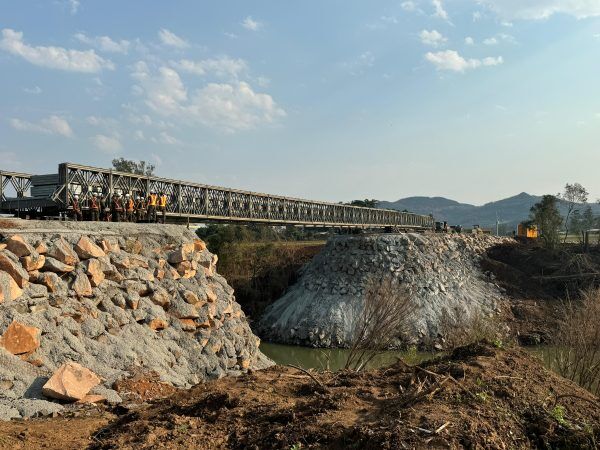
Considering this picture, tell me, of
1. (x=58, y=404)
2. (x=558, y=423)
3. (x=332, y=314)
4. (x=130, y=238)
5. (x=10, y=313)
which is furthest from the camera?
(x=332, y=314)

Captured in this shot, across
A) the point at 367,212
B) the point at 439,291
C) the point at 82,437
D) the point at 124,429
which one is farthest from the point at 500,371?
the point at 367,212

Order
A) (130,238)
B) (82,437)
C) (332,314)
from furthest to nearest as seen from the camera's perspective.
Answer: (332,314) < (130,238) < (82,437)

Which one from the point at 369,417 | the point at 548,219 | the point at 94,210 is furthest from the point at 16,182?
the point at 548,219

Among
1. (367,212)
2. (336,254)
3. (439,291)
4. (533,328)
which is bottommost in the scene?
(533,328)

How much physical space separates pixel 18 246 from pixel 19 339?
2.35m

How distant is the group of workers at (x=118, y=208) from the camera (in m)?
15.6

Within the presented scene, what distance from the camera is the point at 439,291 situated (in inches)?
1251

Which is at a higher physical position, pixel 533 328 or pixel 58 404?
pixel 58 404

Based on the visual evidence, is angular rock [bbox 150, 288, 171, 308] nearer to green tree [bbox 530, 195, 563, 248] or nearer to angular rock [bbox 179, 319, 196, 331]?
angular rock [bbox 179, 319, 196, 331]

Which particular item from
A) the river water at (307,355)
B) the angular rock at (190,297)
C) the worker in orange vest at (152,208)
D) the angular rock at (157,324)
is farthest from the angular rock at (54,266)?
the river water at (307,355)

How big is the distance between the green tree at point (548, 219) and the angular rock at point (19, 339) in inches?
1809

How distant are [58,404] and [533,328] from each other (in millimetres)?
29726

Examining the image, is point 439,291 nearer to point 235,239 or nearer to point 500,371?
point 235,239

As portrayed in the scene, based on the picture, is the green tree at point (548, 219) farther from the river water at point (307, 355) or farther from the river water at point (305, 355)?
the river water at point (305, 355)
